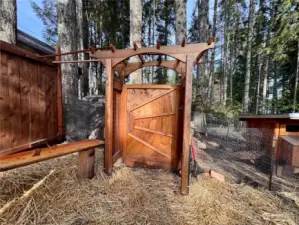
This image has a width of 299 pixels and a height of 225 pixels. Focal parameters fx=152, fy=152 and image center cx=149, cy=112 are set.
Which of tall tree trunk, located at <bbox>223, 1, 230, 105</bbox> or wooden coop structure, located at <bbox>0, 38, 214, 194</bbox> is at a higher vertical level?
tall tree trunk, located at <bbox>223, 1, 230, 105</bbox>

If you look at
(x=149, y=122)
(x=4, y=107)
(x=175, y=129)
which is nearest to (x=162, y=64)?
(x=149, y=122)

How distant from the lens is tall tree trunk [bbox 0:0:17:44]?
309 cm

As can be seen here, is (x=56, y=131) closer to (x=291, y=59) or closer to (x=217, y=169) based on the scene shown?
(x=217, y=169)

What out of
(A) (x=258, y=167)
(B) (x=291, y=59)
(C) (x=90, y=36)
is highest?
(C) (x=90, y=36)

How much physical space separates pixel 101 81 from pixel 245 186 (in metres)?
13.0

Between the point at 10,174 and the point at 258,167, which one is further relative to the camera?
the point at 258,167

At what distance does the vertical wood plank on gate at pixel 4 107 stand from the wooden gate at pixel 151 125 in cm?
191

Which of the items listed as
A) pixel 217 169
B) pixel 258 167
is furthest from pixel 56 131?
pixel 258 167

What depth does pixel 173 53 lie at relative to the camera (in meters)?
2.21

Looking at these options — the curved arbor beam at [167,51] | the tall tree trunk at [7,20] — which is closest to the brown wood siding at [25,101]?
the tall tree trunk at [7,20]

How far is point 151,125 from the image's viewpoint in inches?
118

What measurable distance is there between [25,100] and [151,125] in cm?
240

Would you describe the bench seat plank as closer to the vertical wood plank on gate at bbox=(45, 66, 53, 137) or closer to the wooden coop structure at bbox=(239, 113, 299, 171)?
the vertical wood plank on gate at bbox=(45, 66, 53, 137)

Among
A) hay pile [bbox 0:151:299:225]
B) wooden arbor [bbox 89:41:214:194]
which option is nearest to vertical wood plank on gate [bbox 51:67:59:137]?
hay pile [bbox 0:151:299:225]
